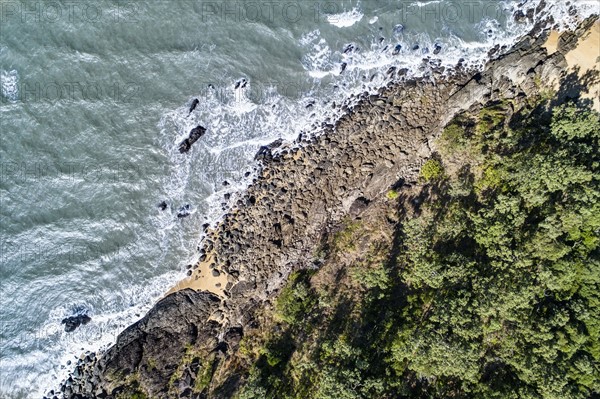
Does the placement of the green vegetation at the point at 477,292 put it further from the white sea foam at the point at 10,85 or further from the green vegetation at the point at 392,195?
the white sea foam at the point at 10,85

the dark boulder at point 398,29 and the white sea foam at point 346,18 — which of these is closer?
the dark boulder at point 398,29

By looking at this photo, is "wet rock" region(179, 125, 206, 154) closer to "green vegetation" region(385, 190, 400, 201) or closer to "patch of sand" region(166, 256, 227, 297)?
"patch of sand" region(166, 256, 227, 297)

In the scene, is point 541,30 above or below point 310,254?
above

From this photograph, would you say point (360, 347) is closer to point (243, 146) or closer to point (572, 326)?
point (572, 326)

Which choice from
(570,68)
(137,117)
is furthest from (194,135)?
(570,68)

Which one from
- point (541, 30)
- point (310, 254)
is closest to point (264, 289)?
point (310, 254)

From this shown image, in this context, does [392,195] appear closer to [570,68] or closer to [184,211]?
[570,68]

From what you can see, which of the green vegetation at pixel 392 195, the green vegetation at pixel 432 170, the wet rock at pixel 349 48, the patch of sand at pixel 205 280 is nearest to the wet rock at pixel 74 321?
the patch of sand at pixel 205 280
